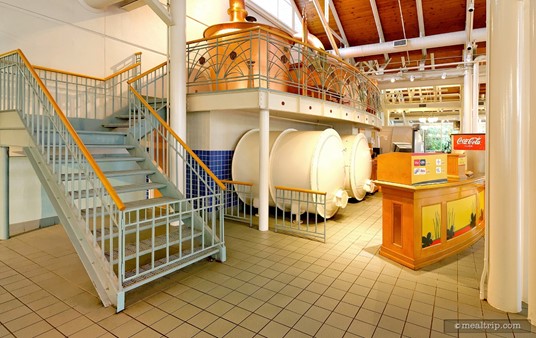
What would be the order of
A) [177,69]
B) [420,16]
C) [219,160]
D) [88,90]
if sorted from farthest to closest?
[420,16] < [219,160] < [88,90] < [177,69]

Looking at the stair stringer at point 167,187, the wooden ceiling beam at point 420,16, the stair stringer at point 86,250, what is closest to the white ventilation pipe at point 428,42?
the wooden ceiling beam at point 420,16

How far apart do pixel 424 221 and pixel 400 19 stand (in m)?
9.17

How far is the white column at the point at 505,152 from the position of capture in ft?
9.29

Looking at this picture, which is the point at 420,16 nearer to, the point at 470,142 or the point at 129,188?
the point at 470,142

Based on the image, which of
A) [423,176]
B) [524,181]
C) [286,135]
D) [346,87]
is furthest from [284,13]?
[524,181]

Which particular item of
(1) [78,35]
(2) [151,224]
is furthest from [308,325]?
(1) [78,35]

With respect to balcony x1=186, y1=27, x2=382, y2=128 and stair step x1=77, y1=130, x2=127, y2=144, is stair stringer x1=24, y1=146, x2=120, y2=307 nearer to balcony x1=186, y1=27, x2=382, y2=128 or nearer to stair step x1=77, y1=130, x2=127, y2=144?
stair step x1=77, y1=130, x2=127, y2=144

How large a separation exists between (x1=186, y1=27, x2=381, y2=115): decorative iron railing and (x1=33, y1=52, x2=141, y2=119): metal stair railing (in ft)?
4.82

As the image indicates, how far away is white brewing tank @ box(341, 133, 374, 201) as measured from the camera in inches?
285

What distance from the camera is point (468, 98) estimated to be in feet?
33.4

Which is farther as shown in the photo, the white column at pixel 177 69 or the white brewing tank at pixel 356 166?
the white brewing tank at pixel 356 166

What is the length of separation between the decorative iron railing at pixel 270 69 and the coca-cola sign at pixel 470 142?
2.79m

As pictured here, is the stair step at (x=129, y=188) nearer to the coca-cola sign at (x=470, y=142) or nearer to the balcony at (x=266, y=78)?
the balcony at (x=266, y=78)

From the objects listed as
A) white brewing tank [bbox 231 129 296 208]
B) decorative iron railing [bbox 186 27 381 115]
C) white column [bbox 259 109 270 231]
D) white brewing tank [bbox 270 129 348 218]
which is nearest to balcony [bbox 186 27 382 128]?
decorative iron railing [bbox 186 27 381 115]
